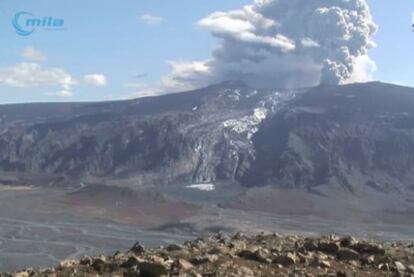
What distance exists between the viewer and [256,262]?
15.9 meters

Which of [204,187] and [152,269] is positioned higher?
[152,269]

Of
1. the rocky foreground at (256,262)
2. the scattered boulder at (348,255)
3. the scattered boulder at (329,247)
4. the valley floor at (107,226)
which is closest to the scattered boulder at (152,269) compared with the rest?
the rocky foreground at (256,262)

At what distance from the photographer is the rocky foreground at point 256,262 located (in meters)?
14.5

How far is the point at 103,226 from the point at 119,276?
113m

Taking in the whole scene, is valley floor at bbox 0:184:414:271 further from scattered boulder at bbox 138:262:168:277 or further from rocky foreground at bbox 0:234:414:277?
scattered boulder at bbox 138:262:168:277

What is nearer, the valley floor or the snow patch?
Result: the valley floor

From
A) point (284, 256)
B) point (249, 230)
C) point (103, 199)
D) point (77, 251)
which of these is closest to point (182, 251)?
point (284, 256)

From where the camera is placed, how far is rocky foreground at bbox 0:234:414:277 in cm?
1447

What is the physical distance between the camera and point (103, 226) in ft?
411

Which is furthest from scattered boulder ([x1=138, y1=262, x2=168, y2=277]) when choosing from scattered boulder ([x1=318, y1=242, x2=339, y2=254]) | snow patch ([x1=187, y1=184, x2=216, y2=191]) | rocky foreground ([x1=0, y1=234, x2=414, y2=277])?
snow patch ([x1=187, y1=184, x2=216, y2=191])

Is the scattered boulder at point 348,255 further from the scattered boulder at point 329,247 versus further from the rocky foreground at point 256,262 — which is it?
the scattered boulder at point 329,247

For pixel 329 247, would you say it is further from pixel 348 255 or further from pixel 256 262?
pixel 256 262

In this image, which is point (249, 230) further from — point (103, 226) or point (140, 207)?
point (140, 207)

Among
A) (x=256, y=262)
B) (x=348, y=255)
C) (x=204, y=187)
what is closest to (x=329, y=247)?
(x=348, y=255)
